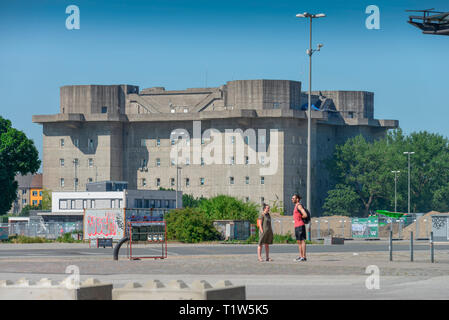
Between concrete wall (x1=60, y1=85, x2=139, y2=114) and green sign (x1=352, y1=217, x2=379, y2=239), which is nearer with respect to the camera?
green sign (x1=352, y1=217, x2=379, y2=239)

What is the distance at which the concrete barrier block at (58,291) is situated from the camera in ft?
39.1

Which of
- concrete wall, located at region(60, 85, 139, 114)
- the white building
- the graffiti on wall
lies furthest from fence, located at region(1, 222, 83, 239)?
concrete wall, located at region(60, 85, 139, 114)

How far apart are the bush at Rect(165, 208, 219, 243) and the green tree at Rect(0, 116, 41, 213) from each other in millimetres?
58504

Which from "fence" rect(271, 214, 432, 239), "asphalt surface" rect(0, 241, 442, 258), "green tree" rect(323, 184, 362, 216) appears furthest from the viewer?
"green tree" rect(323, 184, 362, 216)

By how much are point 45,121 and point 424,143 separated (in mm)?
57148

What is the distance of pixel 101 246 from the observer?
149 feet

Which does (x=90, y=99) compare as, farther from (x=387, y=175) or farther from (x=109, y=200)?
(x=387, y=175)

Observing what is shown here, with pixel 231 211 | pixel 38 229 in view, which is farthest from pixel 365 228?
pixel 38 229

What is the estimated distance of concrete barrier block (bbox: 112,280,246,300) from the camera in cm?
1155

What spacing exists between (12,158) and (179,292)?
105m

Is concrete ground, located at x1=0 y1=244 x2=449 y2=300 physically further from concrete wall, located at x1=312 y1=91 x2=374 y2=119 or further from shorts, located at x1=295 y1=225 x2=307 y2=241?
concrete wall, located at x1=312 y1=91 x2=374 y2=119

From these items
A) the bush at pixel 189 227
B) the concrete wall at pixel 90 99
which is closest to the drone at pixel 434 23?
the bush at pixel 189 227

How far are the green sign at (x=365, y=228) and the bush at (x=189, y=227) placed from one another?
19521 millimetres
